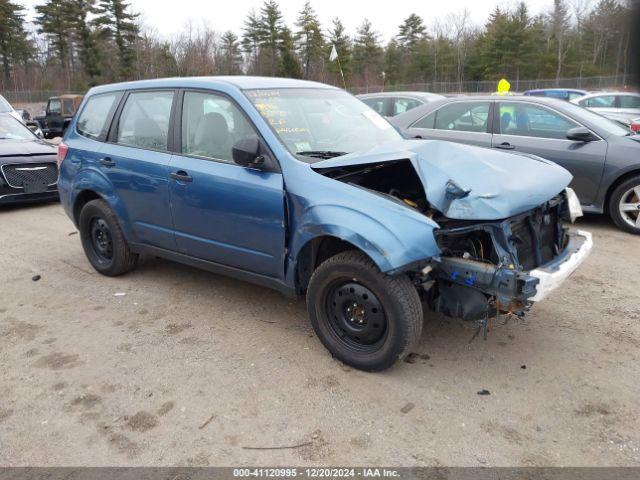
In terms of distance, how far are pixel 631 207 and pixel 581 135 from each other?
104 centimetres

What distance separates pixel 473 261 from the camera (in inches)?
124

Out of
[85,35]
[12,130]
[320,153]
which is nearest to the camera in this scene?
[320,153]

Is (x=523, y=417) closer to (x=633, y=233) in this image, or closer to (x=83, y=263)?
(x=633, y=233)

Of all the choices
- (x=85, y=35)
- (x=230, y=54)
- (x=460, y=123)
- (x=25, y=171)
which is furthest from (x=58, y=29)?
(x=460, y=123)

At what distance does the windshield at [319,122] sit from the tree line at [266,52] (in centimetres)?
3937

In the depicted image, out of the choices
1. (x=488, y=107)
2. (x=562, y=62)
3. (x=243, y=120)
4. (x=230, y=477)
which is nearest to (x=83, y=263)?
(x=243, y=120)

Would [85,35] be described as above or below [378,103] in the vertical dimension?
above

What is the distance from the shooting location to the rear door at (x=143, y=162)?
440cm

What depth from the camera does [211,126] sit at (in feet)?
13.6

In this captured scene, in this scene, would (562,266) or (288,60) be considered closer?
(562,266)

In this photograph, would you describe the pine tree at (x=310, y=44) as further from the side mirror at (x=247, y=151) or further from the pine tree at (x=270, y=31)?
the side mirror at (x=247, y=151)

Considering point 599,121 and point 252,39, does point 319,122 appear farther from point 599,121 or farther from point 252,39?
point 252,39

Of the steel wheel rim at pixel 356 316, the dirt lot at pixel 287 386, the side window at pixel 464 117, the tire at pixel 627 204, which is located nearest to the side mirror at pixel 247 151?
the steel wheel rim at pixel 356 316

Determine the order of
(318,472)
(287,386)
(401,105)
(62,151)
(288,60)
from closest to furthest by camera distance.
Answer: (318,472)
(287,386)
(62,151)
(401,105)
(288,60)
